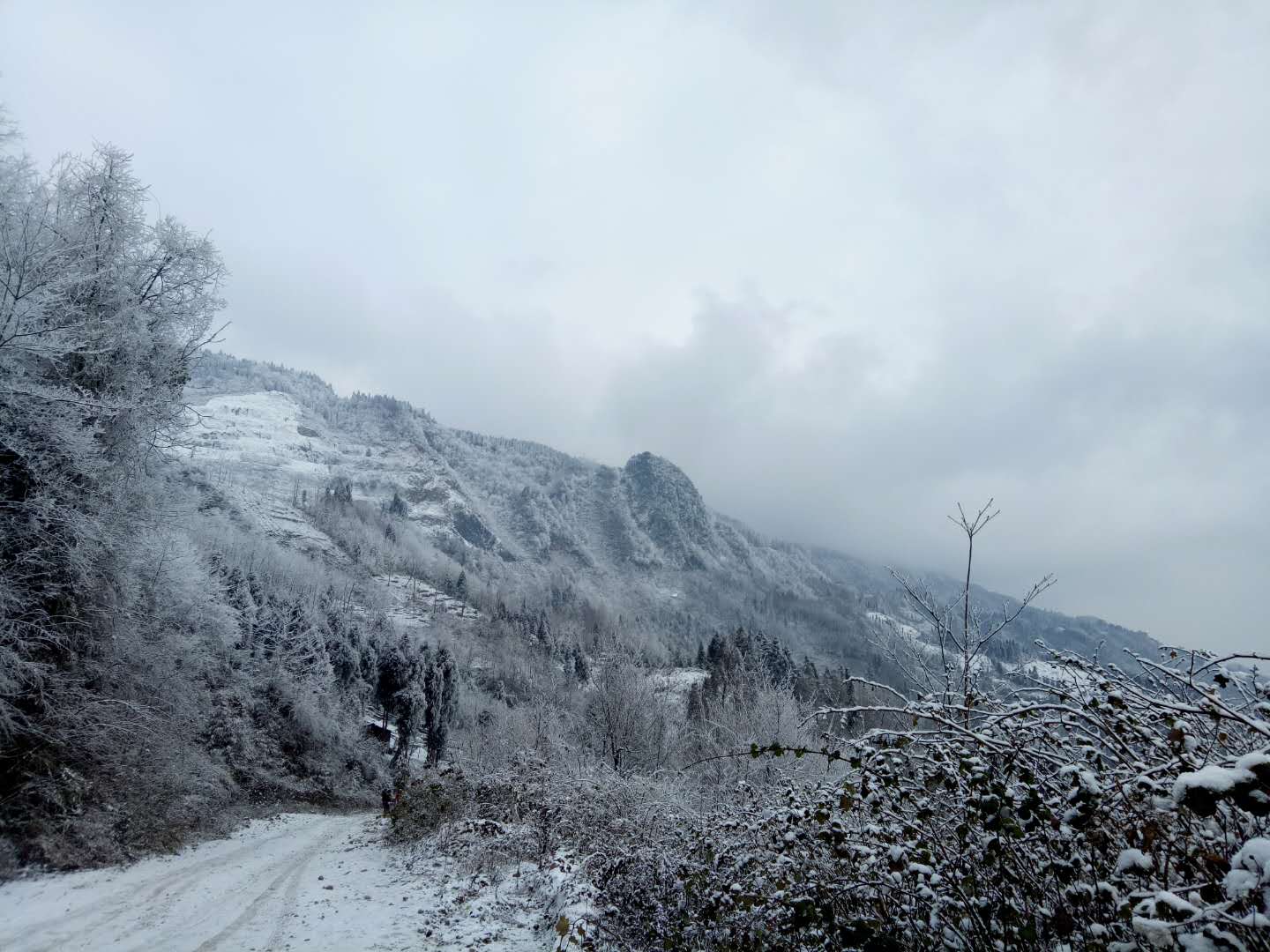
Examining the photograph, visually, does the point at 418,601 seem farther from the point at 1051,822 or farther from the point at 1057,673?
the point at 1051,822

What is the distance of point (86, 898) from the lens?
9.59 m

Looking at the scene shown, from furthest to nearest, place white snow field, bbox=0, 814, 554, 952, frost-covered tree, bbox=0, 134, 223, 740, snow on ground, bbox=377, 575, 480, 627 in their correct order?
snow on ground, bbox=377, 575, 480, 627, frost-covered tree, bbox=0, 134, 223, 740, white snow field, bbox=0, 814, 554, 952

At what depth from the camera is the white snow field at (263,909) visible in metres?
8.11

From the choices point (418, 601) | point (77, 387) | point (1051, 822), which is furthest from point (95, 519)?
point (418, 601)

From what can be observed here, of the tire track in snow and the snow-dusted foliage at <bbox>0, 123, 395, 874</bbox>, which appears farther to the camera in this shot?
the snow-dusted foliage at <bbox>0, 123, 395, 874</bbox>

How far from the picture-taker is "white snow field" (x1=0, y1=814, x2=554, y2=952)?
26.6 feet

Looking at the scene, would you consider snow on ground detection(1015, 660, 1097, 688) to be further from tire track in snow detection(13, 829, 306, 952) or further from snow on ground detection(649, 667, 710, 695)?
snow on ground detection(649, 667, 710, 695)

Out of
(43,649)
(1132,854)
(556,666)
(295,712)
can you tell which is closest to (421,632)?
(556,666)

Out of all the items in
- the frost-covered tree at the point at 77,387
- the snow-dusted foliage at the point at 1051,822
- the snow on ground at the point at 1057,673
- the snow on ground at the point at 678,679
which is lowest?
the snow on ground at the point at 678,679

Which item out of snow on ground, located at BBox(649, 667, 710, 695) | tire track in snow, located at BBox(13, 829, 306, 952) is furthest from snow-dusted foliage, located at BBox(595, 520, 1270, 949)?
snow on ground, located at BBox(649, 667, 710, 695)

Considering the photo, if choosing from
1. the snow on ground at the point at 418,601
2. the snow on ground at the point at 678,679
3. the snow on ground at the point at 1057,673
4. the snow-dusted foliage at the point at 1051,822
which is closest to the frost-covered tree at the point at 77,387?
the snow-dusted foliage at the point at 1051,822

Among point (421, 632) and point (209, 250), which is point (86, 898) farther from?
point (421, 632)

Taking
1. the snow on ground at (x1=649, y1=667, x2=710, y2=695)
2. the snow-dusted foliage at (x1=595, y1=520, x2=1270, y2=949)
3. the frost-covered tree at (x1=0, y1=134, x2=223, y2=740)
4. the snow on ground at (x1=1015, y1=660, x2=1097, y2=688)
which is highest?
the frost-covered tree at (x1=0, y1=134, x2=223, y2=740)

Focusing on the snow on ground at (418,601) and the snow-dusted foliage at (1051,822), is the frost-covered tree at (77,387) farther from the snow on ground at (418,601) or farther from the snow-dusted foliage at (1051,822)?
the snow on ground at (418,601)
